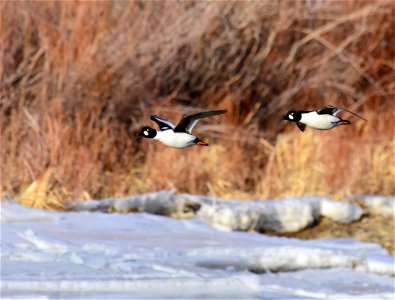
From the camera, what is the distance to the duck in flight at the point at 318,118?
2.74 meters

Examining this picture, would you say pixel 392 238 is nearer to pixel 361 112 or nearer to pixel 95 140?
pixel 95 140

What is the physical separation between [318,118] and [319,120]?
A: 2cm

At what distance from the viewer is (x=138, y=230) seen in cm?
674

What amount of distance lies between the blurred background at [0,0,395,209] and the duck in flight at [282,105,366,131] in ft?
14.9

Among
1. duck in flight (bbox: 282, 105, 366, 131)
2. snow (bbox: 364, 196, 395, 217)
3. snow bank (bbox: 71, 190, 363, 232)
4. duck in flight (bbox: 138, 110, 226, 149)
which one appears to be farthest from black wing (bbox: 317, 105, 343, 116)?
snow (bbox: 364, 196, 395, 217)

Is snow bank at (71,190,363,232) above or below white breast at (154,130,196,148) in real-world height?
below

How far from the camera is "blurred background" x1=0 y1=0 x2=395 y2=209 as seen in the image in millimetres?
8094

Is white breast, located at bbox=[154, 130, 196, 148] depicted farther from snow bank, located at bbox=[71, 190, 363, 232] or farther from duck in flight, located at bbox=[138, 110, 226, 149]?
snow bank, located at bbox=[71, 190, 363, 232]

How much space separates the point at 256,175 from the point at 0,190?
236cm

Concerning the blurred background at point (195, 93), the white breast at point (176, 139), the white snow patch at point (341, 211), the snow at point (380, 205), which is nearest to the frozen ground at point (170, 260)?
the white snow patch at point (341, 211)

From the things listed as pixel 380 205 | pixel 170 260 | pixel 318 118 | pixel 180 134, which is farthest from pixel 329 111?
pixel 380 205

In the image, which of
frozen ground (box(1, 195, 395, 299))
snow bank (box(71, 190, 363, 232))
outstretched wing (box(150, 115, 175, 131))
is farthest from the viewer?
snow bank (box(71, 190, 363, 232))

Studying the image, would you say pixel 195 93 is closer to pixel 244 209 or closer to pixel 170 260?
pixel 244 209

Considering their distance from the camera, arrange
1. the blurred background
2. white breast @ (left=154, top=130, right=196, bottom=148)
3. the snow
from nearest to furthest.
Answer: white breast @ (left=154, top=130, right=196, bottom=148) < the snow < the blurred background
